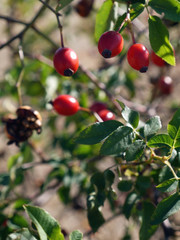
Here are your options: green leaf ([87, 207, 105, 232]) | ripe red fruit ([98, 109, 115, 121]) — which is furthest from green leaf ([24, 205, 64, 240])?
ripe red fruit ([98, 109, 115, 121])

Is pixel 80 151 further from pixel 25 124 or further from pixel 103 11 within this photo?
pixel 103 11

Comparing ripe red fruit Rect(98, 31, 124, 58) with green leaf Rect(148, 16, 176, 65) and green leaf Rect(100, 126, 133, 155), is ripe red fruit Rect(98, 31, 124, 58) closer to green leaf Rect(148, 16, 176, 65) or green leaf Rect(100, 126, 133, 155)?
green leaf Rect(148, 16, 176, 65)

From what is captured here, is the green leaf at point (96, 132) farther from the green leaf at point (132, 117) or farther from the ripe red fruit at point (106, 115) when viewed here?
the ripe red fruit at point (106, 115)

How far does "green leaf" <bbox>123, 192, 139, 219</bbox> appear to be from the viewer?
1.22 metres

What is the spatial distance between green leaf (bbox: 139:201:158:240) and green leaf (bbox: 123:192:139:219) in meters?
0.07

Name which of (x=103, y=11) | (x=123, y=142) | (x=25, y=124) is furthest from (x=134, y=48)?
(x=25, y=124)

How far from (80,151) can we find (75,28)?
96.8 inches

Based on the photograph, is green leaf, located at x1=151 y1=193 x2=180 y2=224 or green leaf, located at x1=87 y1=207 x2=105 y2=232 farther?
green leaf, located at x1=87 y1=207 x2=105 y2=232

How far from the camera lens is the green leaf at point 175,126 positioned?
996 mm

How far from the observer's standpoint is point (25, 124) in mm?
1462

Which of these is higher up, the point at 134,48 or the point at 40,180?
the point at 134,48

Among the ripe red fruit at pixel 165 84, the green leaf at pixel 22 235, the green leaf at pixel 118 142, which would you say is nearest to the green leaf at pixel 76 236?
the green leaf at pixel 22 235

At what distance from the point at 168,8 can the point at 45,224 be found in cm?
86

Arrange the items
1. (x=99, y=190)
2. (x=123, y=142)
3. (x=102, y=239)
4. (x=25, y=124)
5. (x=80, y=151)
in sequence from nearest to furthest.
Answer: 1. (x=123, y=142)
2. (x=99, y=190)
3. (x=25, y=124)
4. (x=80, y=151)
5. (x=102, y=239)
